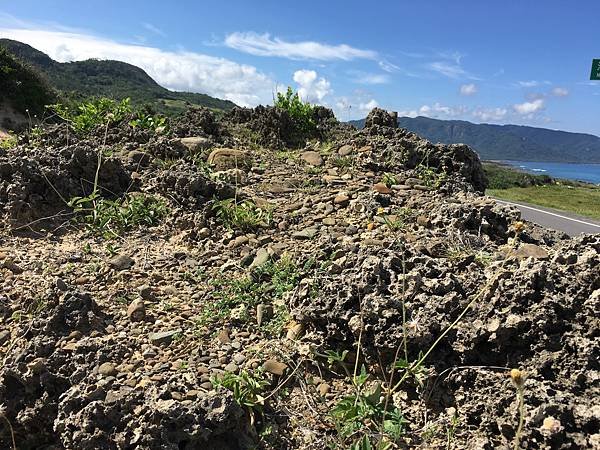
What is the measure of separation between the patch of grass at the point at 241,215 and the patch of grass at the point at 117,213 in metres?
0.61

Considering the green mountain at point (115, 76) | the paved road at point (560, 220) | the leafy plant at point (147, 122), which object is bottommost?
the paved road at point (560, 220)

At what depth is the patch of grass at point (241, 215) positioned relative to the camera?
4.08 metres

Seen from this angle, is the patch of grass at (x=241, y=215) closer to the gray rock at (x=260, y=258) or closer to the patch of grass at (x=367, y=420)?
the gray rock at (x=260, y=258)

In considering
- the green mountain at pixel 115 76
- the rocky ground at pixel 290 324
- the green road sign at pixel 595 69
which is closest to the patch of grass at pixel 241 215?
the rocky ground at pixel 290 324

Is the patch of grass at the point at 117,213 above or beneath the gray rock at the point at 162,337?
above

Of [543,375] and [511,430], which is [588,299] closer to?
[543,375]

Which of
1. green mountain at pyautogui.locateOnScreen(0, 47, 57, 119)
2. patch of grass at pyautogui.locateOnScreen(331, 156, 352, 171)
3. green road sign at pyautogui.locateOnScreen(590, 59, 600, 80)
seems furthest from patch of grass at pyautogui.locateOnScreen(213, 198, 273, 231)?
green mountain at pyautogui.locateOnScreen(0, 47, 57, 119)

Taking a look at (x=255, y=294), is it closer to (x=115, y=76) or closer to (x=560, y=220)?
(x=560, y=220)

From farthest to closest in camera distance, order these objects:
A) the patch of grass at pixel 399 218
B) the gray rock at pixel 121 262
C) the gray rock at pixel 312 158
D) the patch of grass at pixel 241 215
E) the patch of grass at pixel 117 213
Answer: the gray rock at pixel 312 158 < the patch of grass at pixel 117 213 < the patch of grass at pixel 241 215 < the patch of grass at pixel 399 218 < the gray rock at pixel 121 262

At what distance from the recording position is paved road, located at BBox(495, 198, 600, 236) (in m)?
14.9

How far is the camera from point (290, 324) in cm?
296

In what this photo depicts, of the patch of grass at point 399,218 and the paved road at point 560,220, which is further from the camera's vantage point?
the paved road at point 560,220

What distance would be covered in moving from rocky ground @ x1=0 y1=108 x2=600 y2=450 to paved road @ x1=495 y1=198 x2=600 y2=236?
40.5 ft

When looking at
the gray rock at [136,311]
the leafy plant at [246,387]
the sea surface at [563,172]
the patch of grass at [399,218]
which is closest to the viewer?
the leafy plant at [246,387]
